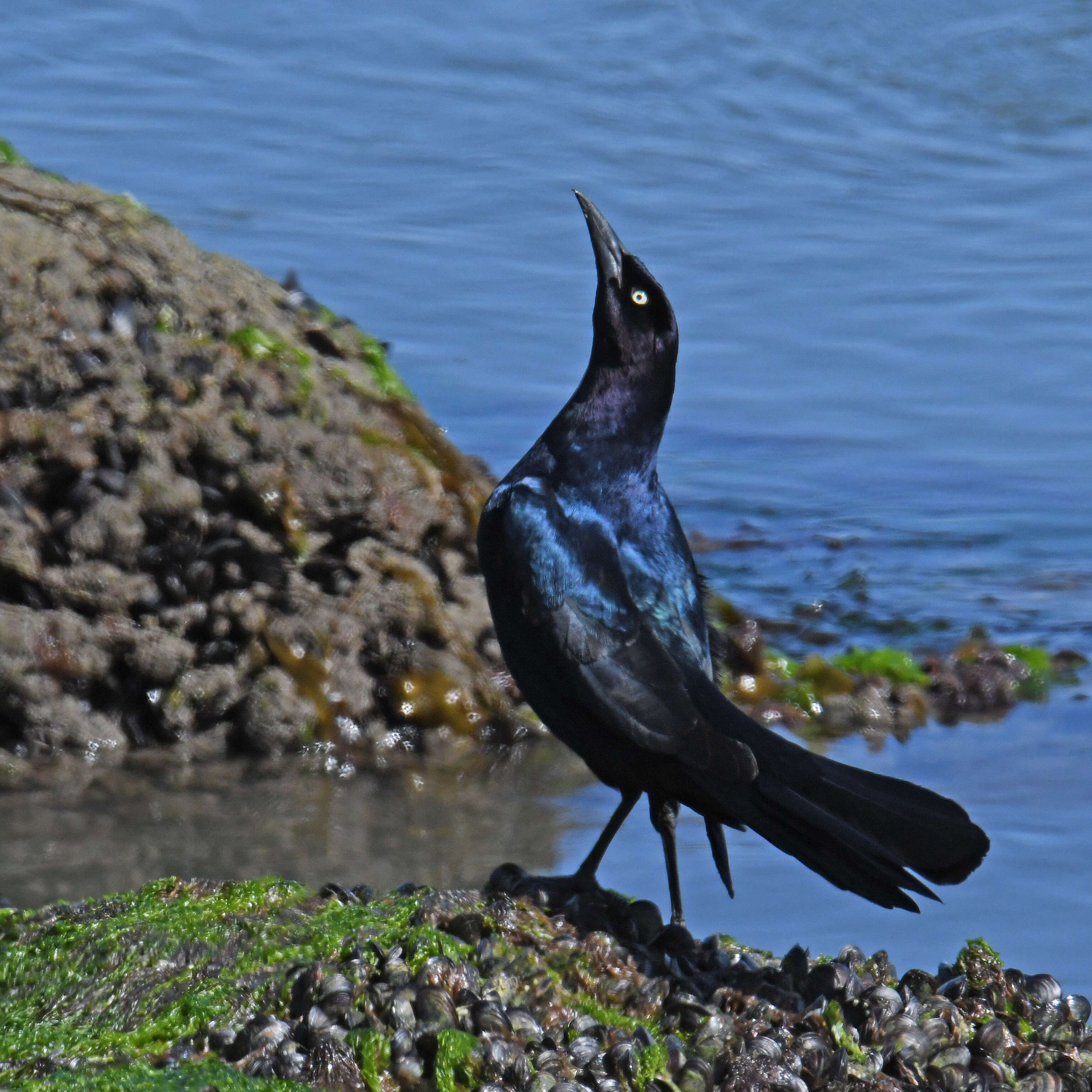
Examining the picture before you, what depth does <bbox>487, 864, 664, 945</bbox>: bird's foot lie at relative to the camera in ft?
13.0

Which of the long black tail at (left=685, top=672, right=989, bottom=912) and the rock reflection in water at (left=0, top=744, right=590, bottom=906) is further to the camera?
the rock reflection in water at (left=0, top=744, right=590, bottom=906)

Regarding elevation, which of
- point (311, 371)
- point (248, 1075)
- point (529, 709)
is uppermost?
point (311, 371)

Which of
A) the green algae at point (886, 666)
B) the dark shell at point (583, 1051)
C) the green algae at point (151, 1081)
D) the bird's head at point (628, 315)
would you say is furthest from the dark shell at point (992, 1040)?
the green algae at point (886, 666)

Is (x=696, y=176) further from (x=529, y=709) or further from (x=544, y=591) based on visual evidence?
(x=544, y=591)

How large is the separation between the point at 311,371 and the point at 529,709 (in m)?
1.48

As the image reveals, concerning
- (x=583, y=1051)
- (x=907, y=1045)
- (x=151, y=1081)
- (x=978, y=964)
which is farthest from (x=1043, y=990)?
(x=151, y=1081)

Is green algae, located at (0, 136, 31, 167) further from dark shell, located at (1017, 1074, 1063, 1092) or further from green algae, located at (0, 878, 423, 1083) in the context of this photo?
dark shell, located at (1017, 1074, 1063, 1092)

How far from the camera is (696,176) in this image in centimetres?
1416

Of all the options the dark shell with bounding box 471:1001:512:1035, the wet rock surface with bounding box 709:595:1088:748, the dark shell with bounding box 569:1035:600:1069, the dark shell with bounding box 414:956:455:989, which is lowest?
the wet rock surface with bounding box 709:595:1088:748

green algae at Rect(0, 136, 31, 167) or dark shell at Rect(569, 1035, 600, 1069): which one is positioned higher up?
green algae at Rect(0, 136, 31, 167)

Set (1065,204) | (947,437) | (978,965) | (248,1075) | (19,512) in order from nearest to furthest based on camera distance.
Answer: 1. (248,1075)
2. (978,965)
3. (19,512)
4. (947,437)
5. (1065,204)

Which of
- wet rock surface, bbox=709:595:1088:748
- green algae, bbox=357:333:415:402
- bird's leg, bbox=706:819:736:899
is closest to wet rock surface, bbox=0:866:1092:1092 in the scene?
bird's leg, bbox=706:819:736:899

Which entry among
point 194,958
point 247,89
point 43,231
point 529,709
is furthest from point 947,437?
point 247,89

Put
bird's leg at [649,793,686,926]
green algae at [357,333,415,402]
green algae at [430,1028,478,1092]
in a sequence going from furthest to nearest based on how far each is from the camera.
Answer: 1. green algae at [357,333,415,402]
2. bird's leg at [649,793,686,926]
3. green algae at [430,1028,478,1092]
